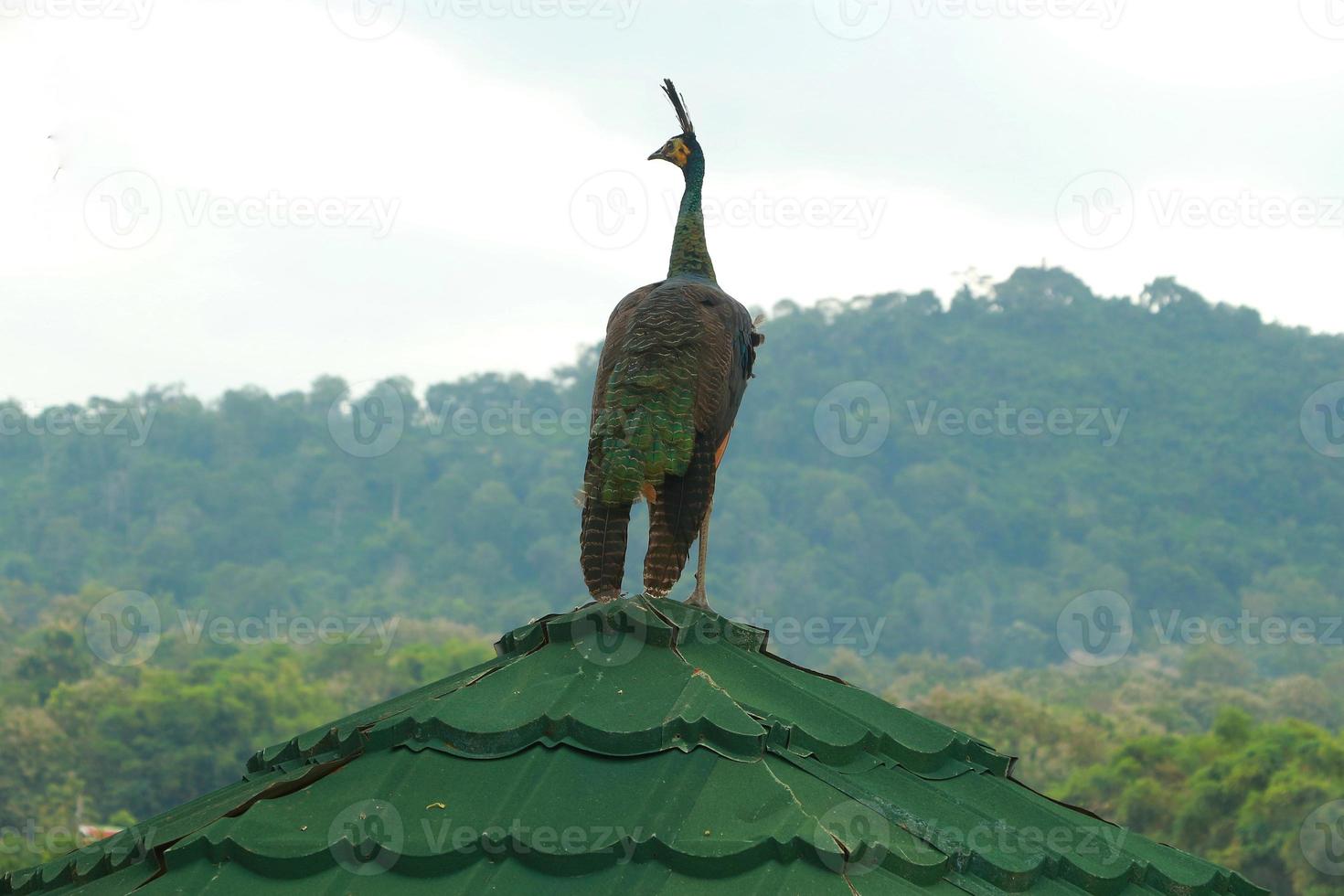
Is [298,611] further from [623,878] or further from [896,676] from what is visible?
[623,878]

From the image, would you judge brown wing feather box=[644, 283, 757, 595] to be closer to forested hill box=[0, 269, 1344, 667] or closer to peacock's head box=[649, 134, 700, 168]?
peacock's head box=[649, 134, 700, 168]

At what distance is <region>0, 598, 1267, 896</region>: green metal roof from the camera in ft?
13.5

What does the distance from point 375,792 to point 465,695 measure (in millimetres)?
439

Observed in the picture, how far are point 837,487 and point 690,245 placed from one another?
98.8m

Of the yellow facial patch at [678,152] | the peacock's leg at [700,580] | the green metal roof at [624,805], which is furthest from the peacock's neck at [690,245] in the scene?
the green metal roof at [624,805]

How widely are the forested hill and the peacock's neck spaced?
77.0 m

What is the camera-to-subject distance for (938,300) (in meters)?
124

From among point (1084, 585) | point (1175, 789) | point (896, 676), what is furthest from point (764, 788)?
point (1084, 585)

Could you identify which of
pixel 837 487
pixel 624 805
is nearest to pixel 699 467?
A: pixel 624 805

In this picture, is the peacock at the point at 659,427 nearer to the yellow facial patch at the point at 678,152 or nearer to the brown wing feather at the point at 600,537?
the brown wing feather at the point at 600,537

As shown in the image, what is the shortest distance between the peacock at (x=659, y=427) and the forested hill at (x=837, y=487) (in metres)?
78.1

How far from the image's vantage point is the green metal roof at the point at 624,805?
411 centimetres

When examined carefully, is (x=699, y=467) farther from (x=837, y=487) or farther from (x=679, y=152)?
(x=837, y=487)

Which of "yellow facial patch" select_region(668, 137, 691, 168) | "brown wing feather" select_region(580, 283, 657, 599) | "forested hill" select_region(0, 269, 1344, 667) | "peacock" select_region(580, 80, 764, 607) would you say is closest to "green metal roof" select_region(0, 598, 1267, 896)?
"brown wing feather" select_region(580, 283, 657, 599)
